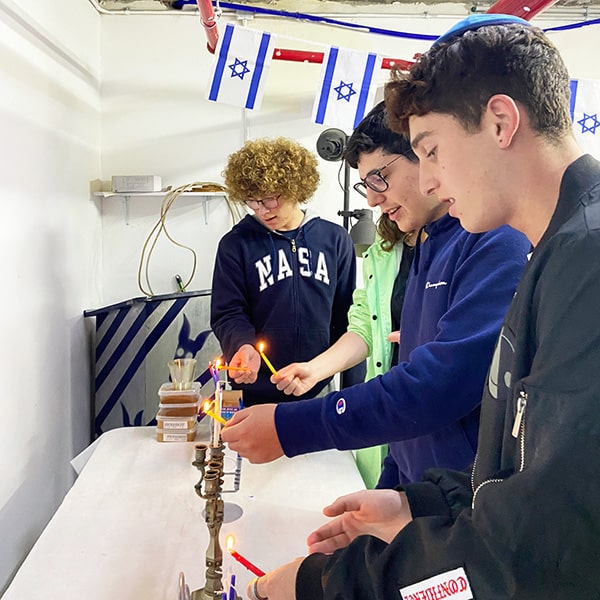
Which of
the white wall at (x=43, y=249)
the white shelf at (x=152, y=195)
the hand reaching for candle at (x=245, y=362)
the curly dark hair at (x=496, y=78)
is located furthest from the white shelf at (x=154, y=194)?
the curly dark hair at (x=496, y=78)

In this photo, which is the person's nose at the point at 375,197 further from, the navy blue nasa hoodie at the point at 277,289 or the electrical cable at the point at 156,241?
the electrical cable at the point at 156,241

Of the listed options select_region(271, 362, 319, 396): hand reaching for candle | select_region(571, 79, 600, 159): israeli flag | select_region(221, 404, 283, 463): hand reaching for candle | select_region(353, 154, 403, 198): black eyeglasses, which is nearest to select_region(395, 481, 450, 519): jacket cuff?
select_region(221, 404, 283, 463): hand reaching for candle

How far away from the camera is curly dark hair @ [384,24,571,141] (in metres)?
0.72

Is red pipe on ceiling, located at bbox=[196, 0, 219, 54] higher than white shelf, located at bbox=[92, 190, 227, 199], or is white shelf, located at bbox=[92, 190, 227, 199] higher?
red pipe on ceiling, located at bbox=[196, 0, 219, 54]

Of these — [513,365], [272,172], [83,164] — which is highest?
[83,164]

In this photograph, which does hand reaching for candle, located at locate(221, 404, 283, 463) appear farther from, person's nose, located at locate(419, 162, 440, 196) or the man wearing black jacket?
person's nose, located at locate(419, 162, 440, 196)

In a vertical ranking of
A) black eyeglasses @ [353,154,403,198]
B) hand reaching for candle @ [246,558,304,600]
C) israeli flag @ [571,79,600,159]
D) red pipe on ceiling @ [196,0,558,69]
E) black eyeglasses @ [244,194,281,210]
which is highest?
red pipe on ceiling @ [196,0,558,69]

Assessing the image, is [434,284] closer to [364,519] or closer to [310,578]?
[364,519]

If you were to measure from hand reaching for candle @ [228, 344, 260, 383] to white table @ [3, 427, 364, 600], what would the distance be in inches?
9.8

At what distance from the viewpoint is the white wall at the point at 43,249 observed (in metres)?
2.07

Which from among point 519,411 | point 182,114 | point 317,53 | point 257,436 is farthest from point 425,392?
point 182,114

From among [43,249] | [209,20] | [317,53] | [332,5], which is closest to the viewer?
[209,20]

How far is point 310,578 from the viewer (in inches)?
30.6

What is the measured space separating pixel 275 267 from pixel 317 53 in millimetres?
1296
